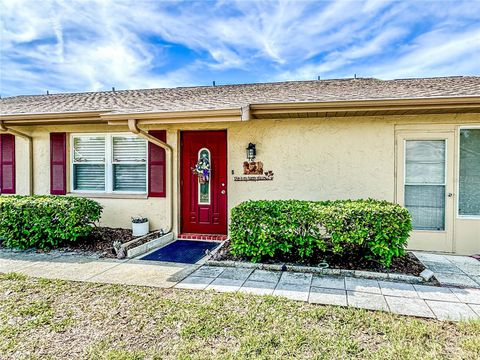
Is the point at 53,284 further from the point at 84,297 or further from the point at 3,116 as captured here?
the point at 3,116

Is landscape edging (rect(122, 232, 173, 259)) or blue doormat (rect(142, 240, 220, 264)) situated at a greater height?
landscape edging (rect(122, 232, 173, 259))

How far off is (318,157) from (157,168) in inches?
141

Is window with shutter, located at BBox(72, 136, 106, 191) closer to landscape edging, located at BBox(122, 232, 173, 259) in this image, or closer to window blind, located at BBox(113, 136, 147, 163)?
window blind, located at BBox(113, 136, 147, 163)

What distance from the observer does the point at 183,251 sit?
557 cm

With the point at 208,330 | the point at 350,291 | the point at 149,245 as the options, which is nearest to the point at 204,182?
the point at 149,245

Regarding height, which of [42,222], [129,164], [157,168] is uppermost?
[129,164]

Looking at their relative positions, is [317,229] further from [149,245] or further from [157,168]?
[157,168]

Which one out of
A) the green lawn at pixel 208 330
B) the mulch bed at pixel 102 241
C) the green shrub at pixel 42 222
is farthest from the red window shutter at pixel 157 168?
the green lawn at pixel 208 330

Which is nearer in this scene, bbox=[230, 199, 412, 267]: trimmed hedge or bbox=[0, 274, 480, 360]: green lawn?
bbox=[0, 274, 480, 360]: green lawn

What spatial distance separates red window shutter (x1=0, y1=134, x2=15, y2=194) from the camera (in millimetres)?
7191

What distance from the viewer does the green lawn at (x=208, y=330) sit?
243 cm

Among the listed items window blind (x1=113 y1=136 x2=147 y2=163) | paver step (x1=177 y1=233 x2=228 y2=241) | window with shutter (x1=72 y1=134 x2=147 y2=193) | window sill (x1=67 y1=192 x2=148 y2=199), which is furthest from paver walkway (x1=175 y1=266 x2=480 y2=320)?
window blind (x1=113 y1=136 x2=147 y2=163)

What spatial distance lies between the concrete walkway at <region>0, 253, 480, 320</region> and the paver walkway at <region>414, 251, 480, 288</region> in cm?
30

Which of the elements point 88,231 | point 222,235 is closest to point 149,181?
point 88,231
